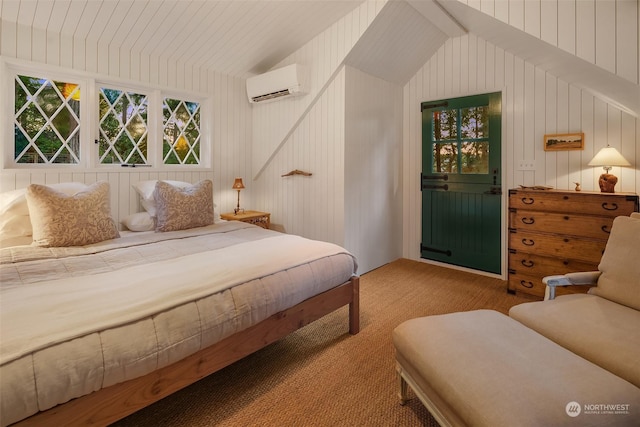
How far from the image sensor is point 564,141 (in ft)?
10.2

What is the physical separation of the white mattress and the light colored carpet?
0.42 m

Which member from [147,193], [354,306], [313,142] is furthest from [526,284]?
[147,193]

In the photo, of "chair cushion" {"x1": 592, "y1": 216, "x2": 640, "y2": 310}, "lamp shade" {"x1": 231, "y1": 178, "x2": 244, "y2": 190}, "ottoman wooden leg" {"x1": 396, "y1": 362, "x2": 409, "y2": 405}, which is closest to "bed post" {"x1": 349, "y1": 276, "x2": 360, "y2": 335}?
"ottoman wooden leg" {"x1": 396, "y1": 362, "x2": 409, "y2": 405}

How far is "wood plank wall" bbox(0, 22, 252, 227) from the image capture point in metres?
2.59

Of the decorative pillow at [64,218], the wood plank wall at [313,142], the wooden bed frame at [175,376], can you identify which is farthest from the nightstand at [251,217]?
the wooden bed frame at [175,376]

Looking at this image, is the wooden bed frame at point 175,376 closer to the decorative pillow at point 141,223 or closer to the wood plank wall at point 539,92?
the decorative pillow at point 141,223

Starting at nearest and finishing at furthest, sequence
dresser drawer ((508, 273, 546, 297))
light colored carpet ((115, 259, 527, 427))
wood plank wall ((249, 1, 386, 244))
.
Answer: light colored carpet ((115, 259, 527, 427))
dresser drawer ((508, 273, 546, 297))
wood plank wall ((249, 1, 386, 244))

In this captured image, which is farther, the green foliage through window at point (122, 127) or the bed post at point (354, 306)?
the green foliage through window at point (122, 127)

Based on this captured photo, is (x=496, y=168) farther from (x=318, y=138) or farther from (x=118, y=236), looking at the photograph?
(x=118, y=236)

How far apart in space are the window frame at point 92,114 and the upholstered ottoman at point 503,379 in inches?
117

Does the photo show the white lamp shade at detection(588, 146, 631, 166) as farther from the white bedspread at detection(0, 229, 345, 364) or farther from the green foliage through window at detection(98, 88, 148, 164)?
the green foliage through window at detection(98, 88, 148, 164)

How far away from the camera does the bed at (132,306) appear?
3.42ft

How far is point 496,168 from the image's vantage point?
3.54 metres

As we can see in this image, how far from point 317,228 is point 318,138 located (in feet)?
3.18
